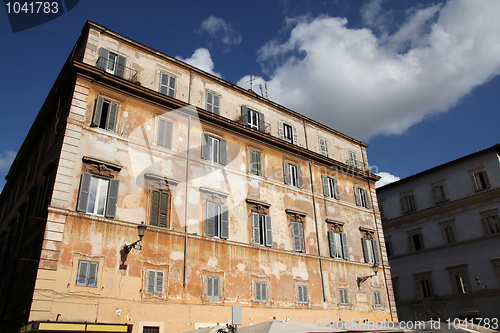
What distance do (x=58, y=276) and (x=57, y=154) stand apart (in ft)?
15.3

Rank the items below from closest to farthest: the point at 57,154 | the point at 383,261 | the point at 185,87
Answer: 1. the point at 57,154
2. the point at 185,87
3. the point at 383,261

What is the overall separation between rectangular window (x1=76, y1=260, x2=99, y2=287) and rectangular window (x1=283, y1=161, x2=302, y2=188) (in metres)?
11.0

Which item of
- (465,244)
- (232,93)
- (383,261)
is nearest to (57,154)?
(232,93)

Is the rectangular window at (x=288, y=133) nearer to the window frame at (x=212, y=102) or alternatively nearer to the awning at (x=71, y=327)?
the window frame at (x=212, y=102)

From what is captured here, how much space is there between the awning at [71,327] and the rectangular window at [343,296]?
11410 mm

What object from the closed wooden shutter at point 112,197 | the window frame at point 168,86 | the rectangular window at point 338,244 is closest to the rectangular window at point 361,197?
the rectangular window at point 338,244

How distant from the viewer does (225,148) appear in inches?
765

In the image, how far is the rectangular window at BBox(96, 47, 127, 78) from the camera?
660 inches

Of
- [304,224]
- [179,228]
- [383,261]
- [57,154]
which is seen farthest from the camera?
[383,261]

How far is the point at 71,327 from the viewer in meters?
12.3

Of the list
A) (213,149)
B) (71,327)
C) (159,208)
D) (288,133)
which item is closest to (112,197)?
(159,208)

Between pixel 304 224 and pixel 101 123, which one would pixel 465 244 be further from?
pixel 101 123

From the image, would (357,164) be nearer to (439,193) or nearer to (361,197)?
(361,197)

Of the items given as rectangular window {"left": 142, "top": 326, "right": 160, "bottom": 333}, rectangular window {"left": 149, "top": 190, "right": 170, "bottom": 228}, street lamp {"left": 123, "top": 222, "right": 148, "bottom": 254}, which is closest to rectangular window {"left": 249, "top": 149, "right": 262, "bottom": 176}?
rectangular window {"left": 149, "top": 190, "right": 170, "bottom": 228}
